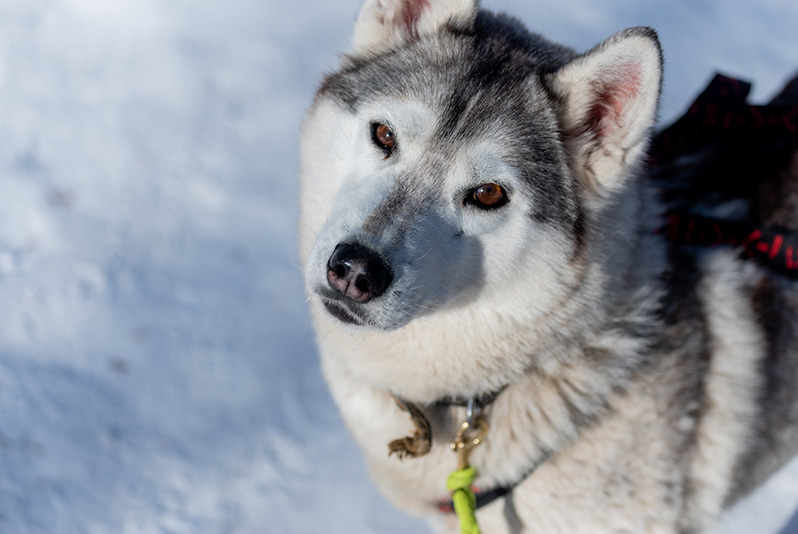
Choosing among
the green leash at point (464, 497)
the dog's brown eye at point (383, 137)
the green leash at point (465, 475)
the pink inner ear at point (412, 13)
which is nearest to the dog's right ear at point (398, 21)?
the pink inner ear at point (412, 13)

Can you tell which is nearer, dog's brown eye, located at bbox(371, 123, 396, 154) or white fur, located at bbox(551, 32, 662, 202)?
white fur, located at bbox(551, 32, 662, 202)

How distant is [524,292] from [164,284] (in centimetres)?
203

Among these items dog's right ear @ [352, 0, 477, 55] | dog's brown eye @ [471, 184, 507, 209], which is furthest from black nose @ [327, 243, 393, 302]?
dog's right ear @ [352, 0, 477, 55]

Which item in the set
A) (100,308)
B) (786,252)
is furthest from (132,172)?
(786,252)

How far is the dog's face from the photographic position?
157 centimetres

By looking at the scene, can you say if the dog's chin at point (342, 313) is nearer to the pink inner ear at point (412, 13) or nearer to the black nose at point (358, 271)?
the black nose at point (358, 271)

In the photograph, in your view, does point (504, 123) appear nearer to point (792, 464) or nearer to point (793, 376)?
point (793, 376)

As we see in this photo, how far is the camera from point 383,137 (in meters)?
1.75

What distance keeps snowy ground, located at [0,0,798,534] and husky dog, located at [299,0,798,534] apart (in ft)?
2.61

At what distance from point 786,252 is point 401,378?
142 centimetres

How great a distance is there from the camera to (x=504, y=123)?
173 cm

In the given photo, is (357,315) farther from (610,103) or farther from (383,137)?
(610,103)

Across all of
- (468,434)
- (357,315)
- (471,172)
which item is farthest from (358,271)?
(468,434)

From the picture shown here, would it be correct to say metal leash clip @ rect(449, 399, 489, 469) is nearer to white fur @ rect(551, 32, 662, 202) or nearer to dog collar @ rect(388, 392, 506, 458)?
dog collar @ rect(388, 392, 506, 458)
